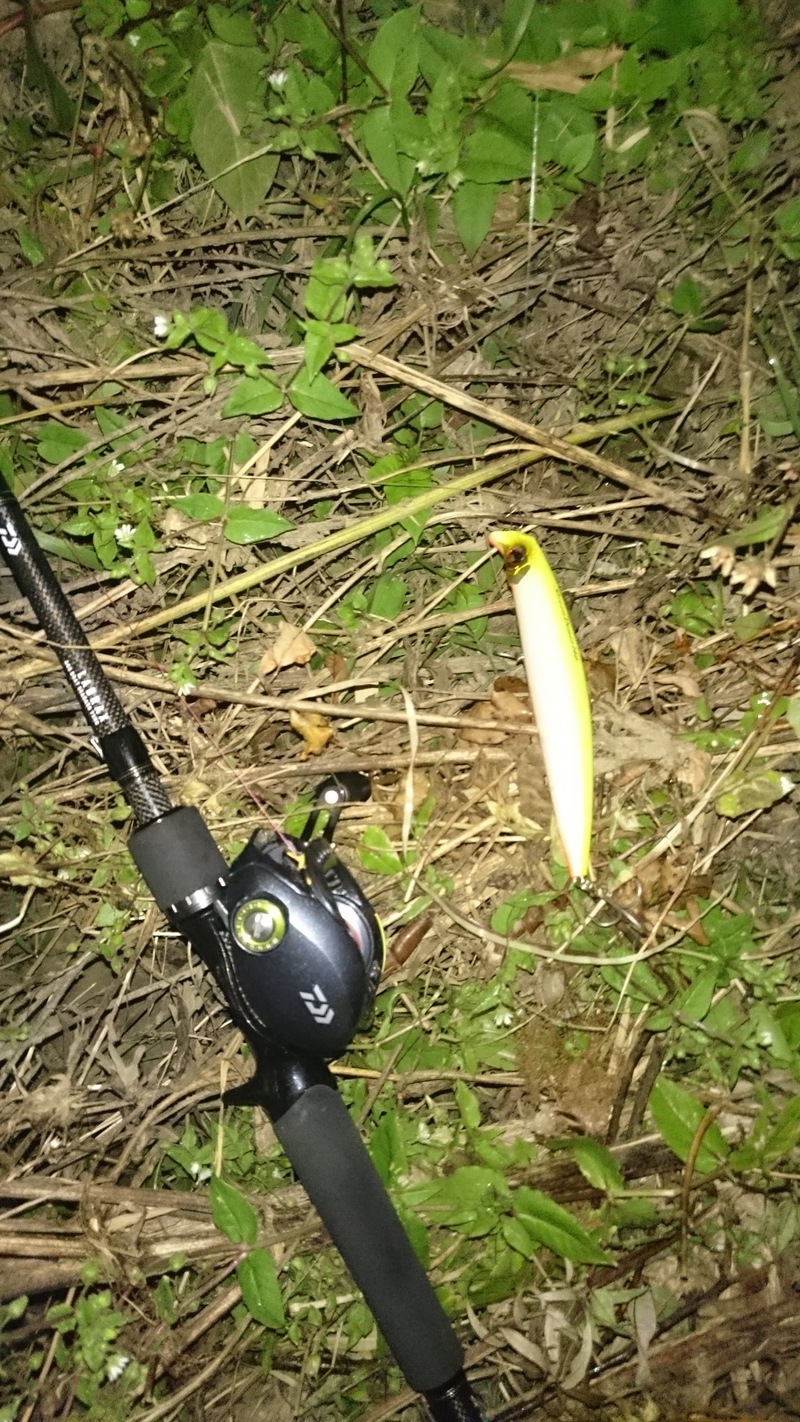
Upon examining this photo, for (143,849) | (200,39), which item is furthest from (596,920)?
(200,39)

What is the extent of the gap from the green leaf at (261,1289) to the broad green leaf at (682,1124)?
78 cm

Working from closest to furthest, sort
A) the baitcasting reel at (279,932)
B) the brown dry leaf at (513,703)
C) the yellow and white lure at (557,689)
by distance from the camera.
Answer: the baitcasting reel at (279,932) → the yellow and white lure at (557,689) → the brown dry leaf at (513,703)

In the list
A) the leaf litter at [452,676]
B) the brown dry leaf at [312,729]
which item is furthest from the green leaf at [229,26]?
the brown dry leaf at [312,729]

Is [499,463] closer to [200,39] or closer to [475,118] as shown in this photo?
[475,118]

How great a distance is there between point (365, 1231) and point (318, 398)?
1441 millimetres

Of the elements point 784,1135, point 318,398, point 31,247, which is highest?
point 31,247

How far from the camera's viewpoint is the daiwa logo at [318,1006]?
1.35 metres

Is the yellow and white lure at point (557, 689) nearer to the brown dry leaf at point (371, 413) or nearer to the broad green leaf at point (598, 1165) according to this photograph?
the brown dry leaf at point (371, 413)

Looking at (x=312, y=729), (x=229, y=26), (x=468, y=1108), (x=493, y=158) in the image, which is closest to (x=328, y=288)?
(x=493, y=158)

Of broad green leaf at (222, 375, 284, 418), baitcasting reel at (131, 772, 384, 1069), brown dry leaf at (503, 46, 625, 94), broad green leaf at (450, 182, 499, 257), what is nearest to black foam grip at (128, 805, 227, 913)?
baitcasting reel at (131, 772, 384, 1069)

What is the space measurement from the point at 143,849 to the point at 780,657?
120 cm

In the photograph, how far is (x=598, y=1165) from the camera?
1.52 m

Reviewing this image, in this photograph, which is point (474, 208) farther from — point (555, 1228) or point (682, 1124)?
point (555, 1228)

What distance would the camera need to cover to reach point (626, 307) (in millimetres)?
1586
